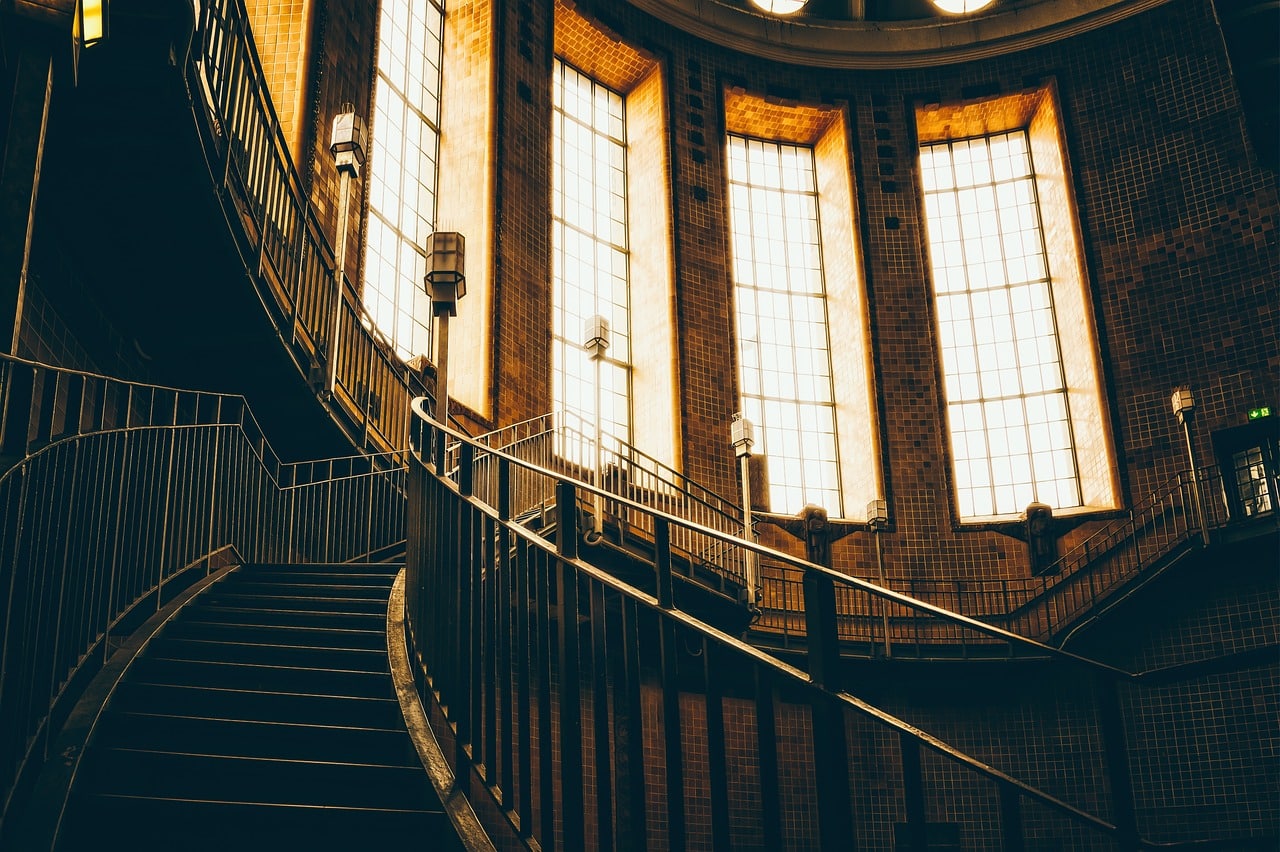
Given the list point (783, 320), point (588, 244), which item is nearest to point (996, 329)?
point (783, 320)

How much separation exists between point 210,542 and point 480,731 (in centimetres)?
404

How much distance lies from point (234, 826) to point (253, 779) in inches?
17.4

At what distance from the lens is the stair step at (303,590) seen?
7250 millimetres

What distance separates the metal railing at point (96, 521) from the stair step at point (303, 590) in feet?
1.05

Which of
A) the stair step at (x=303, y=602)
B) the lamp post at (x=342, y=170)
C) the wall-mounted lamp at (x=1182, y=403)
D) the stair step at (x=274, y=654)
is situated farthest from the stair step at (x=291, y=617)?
the wall-mounted lamp at (x=1182, y=403)

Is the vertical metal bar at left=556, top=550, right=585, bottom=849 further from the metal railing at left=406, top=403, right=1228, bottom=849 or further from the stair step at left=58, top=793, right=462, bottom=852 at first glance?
the stair step at left=58, top=793, right=462, bottom=852

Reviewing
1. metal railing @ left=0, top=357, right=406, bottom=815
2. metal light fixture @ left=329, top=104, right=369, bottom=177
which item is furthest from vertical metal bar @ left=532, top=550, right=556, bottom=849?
metal light fixture @ left=329, top=104, right=369, bottom=177

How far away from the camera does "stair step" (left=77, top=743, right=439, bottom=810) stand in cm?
449

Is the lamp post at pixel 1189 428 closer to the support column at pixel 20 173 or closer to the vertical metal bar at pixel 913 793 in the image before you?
the vertical metal bar at pixel 913 793

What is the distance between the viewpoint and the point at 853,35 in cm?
2119

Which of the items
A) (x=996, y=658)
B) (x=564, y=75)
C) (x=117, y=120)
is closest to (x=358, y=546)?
(x=117, y=120)

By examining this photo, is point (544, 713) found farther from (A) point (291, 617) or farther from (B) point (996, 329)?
(B) point (996, 329)

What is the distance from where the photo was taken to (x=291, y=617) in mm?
6645

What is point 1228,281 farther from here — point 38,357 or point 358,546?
point 38,357
